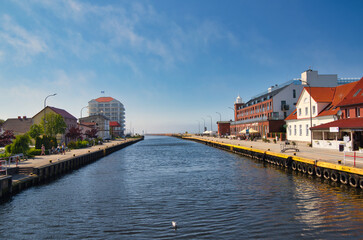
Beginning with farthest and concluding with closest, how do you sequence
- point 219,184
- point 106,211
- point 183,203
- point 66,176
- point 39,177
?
point 66,176 < point 39,177 < point 219,184 < point 183,203 < point 106,211

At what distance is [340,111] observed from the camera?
41469mm

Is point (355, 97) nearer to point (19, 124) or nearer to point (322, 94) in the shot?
point (322, 94)

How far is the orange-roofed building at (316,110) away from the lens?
45.6 m

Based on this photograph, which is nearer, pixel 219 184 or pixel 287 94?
pixel 219 184

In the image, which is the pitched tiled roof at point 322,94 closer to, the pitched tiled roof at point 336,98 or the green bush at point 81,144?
the pitched tiled roof at point 336,98

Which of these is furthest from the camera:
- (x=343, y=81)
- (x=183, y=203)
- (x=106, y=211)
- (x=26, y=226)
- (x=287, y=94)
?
(x=343, y=81)

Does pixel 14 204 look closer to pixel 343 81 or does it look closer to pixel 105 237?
pixel 105 237

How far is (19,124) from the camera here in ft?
278

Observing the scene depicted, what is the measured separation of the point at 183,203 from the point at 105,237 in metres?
6.71

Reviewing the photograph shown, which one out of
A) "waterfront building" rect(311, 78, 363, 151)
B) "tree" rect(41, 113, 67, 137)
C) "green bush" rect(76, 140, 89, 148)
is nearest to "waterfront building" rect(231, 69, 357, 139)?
"waterfront building" rect(311, 78, 363, 151)

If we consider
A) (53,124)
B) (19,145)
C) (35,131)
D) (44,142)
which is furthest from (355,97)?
(35,131)

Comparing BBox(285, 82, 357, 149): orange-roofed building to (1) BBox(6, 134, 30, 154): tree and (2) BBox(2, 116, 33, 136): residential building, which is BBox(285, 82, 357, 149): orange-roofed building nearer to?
(1) BBox(6, 134, 30, 154): tree

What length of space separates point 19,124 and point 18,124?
28 centimetres

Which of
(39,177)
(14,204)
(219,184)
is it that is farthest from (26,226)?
(219,184)
